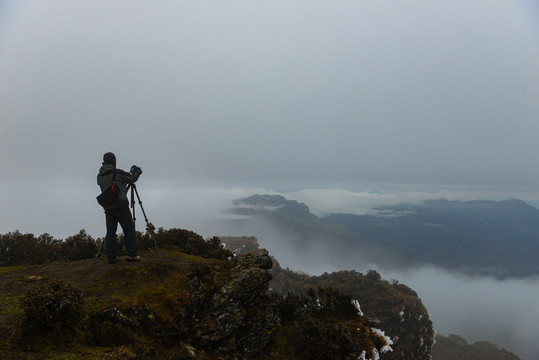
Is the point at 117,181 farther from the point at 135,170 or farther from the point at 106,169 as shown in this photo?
A: the point at 135,170

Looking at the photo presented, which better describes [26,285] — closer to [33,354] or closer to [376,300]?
[33,354]

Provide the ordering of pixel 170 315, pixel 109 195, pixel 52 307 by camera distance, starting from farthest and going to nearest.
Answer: pixel 109 195 < pixel 170 315 < pixel 52 307

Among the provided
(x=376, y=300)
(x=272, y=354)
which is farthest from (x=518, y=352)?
(x=272, y=354)

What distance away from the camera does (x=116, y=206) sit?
888 centimetres

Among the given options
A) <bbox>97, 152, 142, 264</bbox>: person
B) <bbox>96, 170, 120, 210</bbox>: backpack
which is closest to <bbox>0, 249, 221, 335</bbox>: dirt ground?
<bbox>97, 152, 142, 264</bbox>: person

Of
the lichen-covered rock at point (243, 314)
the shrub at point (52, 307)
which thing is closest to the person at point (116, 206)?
the shrub at point (52, 307)

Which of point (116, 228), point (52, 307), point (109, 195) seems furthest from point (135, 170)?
point (52, 307)

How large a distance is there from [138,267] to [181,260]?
1.86 m

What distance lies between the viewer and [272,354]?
7879mm

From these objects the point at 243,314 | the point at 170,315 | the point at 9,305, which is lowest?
the point at 243,314

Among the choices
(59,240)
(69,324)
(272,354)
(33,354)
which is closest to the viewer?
(33,354)

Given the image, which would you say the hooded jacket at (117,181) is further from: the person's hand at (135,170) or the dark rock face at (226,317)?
the dark rock face at (226,317)

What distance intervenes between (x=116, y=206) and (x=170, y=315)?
4519 mm

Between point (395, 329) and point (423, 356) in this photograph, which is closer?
point (423, 356)
